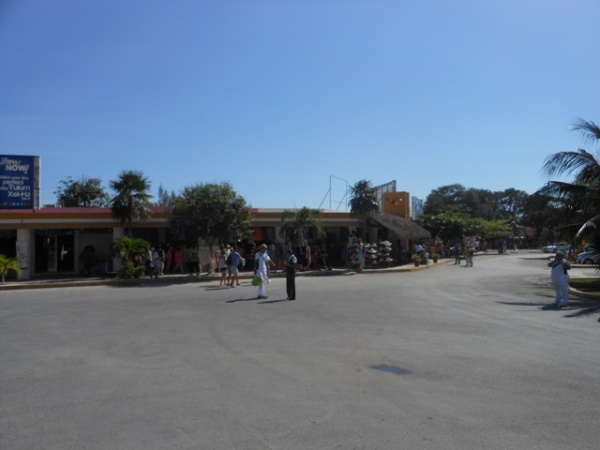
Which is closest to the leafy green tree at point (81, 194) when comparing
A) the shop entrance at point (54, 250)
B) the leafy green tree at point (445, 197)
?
the shop entrance at point (54, 250)

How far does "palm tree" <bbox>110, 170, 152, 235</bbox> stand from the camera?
28369 millimetres

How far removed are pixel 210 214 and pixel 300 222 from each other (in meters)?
5.68

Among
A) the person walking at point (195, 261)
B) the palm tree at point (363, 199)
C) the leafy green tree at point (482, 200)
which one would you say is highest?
the leafy green tree at point (482, 200)

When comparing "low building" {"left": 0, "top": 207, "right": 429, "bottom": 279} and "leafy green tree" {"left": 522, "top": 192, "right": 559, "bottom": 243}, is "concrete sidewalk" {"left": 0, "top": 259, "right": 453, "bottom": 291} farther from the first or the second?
"leafy green tree" {"left": 522, "top": 192, "right": 559, "bottom": 243}

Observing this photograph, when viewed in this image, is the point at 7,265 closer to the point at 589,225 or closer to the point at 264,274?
the point at 264,274

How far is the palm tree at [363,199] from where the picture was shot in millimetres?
33688

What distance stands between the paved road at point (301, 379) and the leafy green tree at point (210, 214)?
12726 millimetres

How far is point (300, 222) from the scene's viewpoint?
30.5 meters

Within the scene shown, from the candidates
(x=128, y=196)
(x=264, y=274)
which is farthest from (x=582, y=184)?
(x=128, y=196)

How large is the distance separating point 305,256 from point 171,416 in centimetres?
2547

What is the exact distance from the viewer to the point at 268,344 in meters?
9.59

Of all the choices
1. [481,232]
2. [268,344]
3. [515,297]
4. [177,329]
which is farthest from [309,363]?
[481,232]

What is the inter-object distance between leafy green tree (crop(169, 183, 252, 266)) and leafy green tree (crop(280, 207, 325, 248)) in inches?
132

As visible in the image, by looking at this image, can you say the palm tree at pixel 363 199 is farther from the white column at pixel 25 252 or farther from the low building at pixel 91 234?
the white column at pixel 25 252
